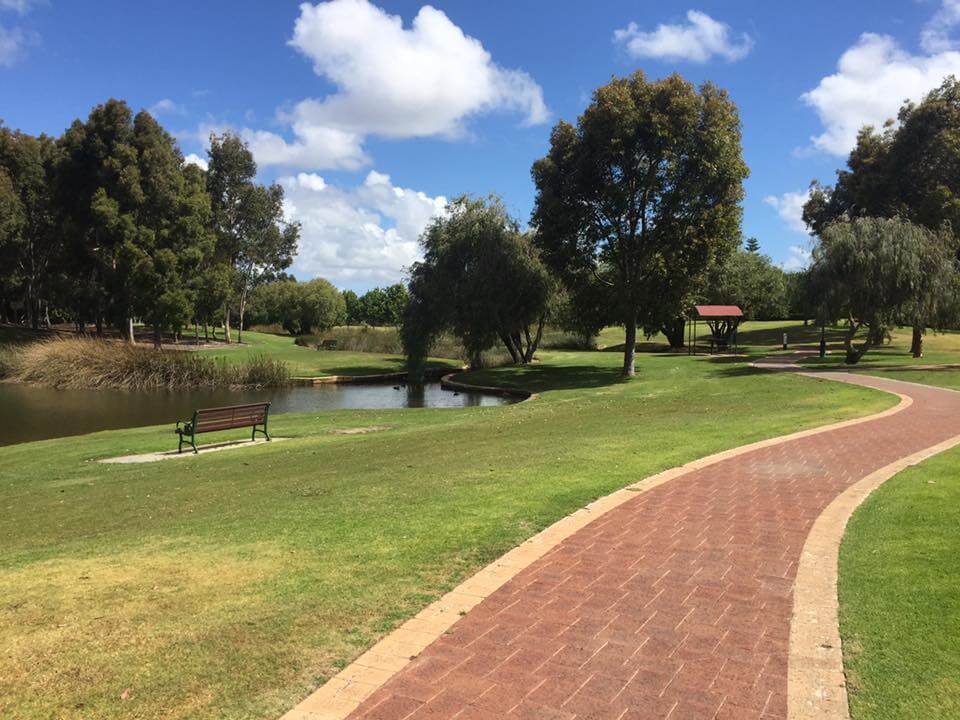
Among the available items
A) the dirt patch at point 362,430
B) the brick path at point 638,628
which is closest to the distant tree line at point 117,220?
the dirt patch at point 362,430

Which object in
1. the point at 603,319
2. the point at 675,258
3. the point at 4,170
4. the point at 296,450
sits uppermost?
the point at 4,170

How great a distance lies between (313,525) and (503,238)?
30.9 metres

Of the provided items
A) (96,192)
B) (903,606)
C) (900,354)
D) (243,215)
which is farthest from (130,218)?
(903,606)

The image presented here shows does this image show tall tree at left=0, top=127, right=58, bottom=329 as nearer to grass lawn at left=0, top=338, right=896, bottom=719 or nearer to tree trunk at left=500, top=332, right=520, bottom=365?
tree trunk at left=500, top=332, right=520, bottom=365

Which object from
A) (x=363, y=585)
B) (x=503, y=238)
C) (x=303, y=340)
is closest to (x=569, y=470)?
(x=363, y=585)

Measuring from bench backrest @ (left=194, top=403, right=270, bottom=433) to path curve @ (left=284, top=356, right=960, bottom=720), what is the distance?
33.9 feet

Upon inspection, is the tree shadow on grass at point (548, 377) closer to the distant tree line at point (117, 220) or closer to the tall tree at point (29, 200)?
the distant tree line at point (117, 220)

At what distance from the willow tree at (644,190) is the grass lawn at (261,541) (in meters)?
15.3

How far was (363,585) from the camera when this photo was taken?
5.11 meters

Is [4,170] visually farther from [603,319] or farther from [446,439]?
[446,439]

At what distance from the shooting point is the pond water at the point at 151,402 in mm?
23439

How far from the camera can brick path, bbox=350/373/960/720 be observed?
141 inches

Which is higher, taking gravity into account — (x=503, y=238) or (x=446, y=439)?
(x=503, y=238)

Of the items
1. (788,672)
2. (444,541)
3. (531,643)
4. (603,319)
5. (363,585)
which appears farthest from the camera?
(603,319)
